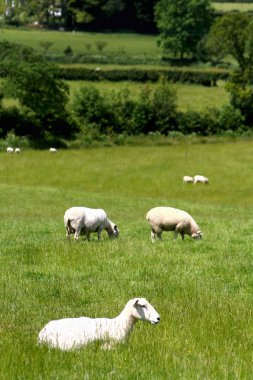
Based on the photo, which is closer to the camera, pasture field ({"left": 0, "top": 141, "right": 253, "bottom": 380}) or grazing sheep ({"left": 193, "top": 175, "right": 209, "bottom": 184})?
pasture field ({"left": 0, "top": 141, "right": 253, "bottom": 380})

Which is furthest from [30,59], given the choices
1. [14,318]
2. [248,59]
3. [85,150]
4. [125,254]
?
[14,318]

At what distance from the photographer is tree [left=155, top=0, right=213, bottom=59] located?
444 feet

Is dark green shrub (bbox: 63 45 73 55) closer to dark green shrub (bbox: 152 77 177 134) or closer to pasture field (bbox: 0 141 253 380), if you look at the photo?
dark green shrub (bbox: 152 77 177 134)

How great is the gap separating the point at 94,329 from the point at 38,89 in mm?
60539

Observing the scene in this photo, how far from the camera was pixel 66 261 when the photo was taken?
16000mm

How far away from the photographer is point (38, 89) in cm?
6775

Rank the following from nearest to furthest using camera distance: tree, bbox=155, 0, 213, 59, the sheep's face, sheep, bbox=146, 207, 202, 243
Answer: the sheep's face
sheep, bbox=146, 207, 202, 243
tree, bbox=155, 0, 213, 59

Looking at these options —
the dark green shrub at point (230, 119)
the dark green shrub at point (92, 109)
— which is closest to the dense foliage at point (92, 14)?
the dark green shrub at point (230, 119)

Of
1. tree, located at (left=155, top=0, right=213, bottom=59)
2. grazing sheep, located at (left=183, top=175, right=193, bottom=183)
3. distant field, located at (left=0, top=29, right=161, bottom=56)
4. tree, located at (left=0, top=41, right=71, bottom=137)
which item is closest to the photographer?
grazing sheep, located at (left=183, top=175, right=193, bottom=183)

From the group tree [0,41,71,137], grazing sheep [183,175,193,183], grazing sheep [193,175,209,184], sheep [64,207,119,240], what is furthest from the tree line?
sheep [64,207,119,240]

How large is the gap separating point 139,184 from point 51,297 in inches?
1446

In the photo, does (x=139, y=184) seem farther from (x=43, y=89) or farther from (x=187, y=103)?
(x=187, y=103)

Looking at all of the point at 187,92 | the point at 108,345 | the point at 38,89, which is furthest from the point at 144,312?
the point at 187,92

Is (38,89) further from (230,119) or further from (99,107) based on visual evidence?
(230,119)
